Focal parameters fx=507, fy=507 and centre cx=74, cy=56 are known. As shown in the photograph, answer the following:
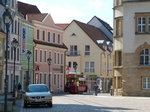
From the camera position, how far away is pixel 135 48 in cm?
6228

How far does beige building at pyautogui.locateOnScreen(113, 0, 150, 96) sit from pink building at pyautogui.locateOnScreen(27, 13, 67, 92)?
53.0 ft

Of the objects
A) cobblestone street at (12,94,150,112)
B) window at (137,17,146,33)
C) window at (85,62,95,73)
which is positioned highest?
window at (137,17,146,33)

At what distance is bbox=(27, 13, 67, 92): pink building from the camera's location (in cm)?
7881

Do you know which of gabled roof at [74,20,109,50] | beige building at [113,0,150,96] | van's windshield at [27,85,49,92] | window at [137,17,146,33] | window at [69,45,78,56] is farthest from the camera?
gabled roof at [74,20,109,50]

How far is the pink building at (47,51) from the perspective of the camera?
259ft

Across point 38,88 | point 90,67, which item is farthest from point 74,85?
point 38,88

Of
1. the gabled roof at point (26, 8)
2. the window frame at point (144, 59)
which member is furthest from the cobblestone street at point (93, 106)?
the gabled roof at point (26, 8)

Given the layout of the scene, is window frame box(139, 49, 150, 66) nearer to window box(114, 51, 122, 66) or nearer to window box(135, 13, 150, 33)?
window box(135, 13, 150, 33)

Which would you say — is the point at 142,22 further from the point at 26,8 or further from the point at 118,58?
the point at 26,8

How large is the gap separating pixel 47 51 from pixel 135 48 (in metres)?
23.4

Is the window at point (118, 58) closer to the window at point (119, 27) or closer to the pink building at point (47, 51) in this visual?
the window at point (119, 27)

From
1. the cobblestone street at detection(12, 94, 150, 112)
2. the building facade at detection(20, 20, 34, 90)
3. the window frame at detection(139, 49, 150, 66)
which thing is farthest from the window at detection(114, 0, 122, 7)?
the cobblestone street at detection(12, 94, 150, 112)

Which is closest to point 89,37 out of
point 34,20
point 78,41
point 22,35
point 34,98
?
point 78,41

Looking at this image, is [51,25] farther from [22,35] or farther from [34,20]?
[22,35]
